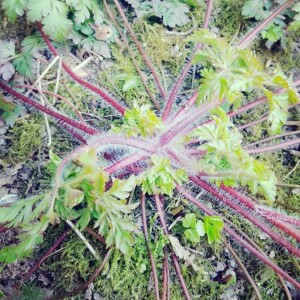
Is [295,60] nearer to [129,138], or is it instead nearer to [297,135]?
[297,135]

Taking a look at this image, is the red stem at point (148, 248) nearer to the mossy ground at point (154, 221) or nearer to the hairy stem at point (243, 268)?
the mossy ground at point (154, 221)

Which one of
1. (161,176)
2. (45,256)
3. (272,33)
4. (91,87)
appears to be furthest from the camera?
(272,33)

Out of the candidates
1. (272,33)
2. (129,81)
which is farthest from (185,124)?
(272,33)

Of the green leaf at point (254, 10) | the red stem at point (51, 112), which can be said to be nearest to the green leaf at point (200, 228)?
the red stem at point (51, 112)

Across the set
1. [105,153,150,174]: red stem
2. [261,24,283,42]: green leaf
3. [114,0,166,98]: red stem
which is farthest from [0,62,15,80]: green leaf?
[261,24,283,42]: green leaf

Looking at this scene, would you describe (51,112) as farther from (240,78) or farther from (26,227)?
(240,78)

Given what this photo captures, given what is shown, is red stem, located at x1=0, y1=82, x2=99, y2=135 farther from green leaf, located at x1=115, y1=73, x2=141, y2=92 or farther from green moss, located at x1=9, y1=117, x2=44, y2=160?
green leaf, located at x1=115, y1=73, x2=141, y2=92
